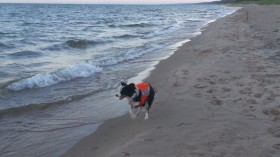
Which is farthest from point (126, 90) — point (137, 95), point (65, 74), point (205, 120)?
point (65, 74)

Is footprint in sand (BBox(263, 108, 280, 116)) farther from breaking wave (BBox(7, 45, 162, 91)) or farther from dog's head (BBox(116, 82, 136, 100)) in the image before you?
breaking wave (BBox(7, 45, 162, 91))

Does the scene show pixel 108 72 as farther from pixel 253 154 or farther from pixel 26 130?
pixel 253 154

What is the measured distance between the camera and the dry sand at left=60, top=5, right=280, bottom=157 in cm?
518

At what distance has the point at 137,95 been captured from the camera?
261 inches

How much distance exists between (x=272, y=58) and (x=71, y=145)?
26.5 feet

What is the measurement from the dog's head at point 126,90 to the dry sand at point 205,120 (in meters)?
0.63

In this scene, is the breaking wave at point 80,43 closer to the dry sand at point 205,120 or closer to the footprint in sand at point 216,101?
the dry sand at point 205,120

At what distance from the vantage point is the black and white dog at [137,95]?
21.3 ft

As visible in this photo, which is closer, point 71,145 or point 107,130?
point 71,145

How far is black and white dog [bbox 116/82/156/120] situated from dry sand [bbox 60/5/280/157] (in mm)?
312

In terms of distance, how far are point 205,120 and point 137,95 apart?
134cm

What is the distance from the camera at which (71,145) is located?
236 inches

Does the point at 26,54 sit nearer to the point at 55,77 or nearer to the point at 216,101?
the point at 55,77

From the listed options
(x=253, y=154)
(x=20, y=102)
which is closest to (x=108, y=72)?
(x=20, y=102)
